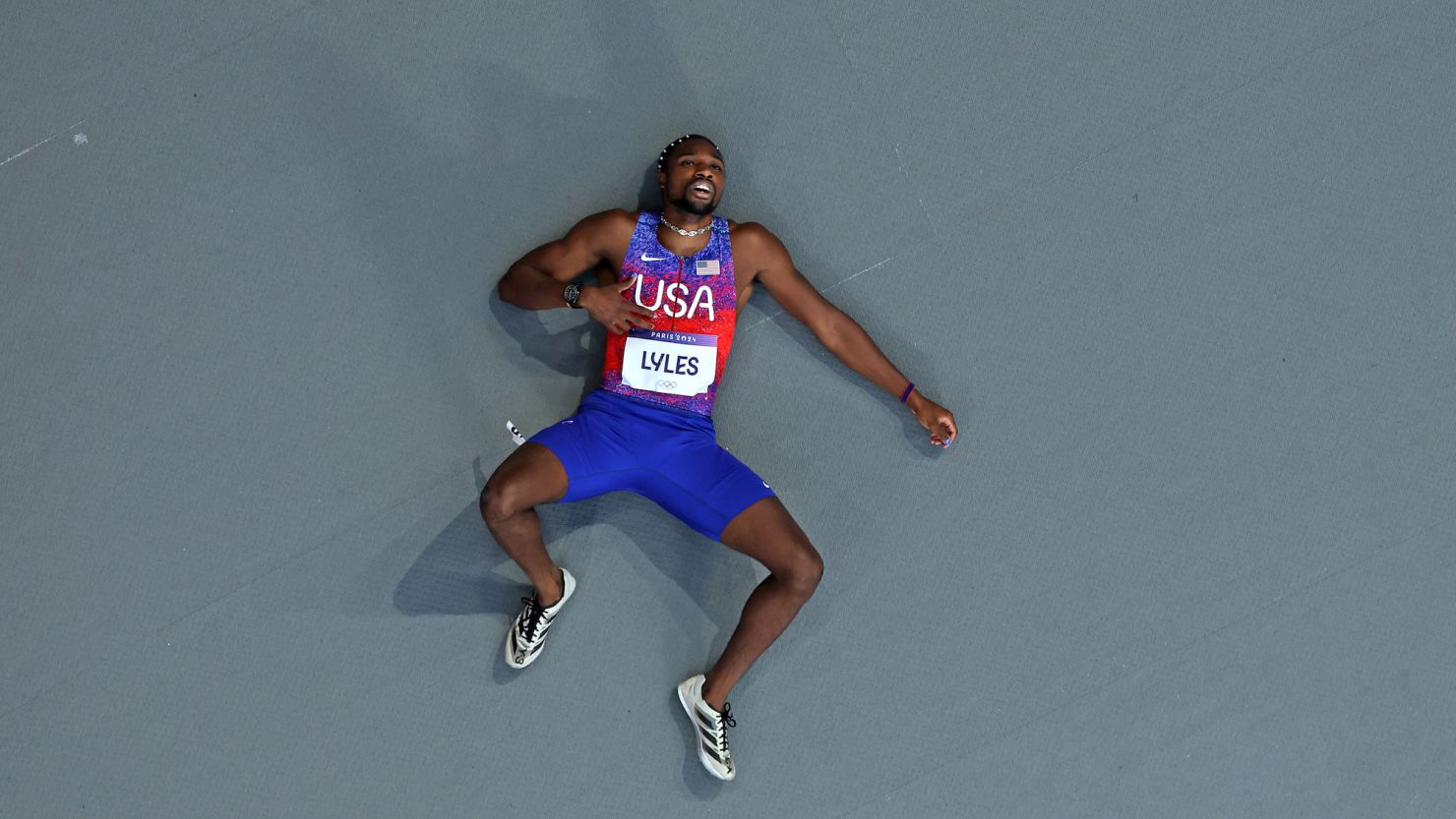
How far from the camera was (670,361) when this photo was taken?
3.38 m

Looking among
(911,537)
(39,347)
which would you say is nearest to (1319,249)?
(911,537)

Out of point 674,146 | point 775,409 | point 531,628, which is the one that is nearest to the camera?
point 674,146

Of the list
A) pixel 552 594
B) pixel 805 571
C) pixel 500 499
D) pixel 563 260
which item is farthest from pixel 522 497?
pixel 805 571

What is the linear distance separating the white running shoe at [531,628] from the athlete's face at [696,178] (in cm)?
127

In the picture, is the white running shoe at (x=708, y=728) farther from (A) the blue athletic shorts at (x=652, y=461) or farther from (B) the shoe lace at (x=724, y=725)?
(A) the blue athletic shorts at (x=652, y=461)

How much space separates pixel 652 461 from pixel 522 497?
41 centimetres

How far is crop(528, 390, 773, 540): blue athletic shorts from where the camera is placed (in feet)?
11.0

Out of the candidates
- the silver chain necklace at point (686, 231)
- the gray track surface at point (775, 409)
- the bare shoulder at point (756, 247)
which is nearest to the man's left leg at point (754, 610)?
the gray track surface at point (775, 409)

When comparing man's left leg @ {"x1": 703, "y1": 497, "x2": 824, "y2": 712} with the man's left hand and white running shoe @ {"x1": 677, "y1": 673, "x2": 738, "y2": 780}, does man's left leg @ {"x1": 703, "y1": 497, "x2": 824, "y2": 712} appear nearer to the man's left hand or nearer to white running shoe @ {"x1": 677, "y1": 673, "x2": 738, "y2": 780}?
white running shoe @ {"x1": 677, "y1": 673, "x2": 738, "y2": 780}

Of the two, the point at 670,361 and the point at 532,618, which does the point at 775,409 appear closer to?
the point at 670,361

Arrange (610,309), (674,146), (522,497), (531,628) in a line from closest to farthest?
(610,309)
(522,497)
(674,146)
(531,628)

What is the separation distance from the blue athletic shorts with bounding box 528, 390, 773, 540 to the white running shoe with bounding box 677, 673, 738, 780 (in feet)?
1.86

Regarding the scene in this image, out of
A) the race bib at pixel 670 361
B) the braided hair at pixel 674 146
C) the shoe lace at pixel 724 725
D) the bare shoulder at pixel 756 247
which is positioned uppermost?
the braided hair at pixel 674 146

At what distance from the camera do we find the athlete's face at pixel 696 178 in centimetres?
333
